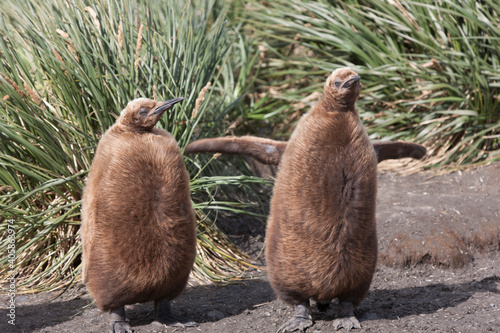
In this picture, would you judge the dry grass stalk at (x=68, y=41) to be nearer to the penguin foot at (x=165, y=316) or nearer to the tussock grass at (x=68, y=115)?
the tussock grass at (x=68, y=115)

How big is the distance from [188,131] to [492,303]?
8.80ft

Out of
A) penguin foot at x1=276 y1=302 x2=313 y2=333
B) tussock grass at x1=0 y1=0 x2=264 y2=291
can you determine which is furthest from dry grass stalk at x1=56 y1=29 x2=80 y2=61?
penguin foot at x1=276 y1=302 x2=313 y2=333

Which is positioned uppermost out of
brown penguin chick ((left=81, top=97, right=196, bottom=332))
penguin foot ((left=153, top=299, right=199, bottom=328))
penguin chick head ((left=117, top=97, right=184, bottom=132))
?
penguin chick head ((left=117, top=97, right=184, bottom=132))

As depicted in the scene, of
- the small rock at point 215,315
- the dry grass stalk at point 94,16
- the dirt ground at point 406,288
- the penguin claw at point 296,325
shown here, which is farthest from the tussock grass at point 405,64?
the penguin claw at point 296,325

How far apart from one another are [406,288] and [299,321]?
4.04 ft

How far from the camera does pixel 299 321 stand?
3492 mm

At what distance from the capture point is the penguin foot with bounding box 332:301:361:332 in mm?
3441

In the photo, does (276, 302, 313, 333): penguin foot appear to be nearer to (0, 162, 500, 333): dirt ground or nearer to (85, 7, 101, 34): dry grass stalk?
(0, 162, 500, 333): dirt ground

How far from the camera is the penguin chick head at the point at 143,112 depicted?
3410 millimetres

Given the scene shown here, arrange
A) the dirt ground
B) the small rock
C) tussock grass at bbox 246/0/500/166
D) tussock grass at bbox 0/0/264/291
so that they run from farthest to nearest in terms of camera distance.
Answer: tussock grass at bbox 246/0/500/166 < tussock grass at bbox 0/0/264/291 < the small rock < the dirt ground

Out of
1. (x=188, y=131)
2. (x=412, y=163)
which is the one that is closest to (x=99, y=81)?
(x=188, y=131)

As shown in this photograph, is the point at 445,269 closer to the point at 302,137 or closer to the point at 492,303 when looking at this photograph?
the point at 492,303

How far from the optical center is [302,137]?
3391mm

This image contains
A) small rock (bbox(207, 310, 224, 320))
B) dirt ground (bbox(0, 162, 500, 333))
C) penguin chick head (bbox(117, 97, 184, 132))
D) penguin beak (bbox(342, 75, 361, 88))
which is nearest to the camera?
penguin beak (bbox(342, 75, 361, 88))
